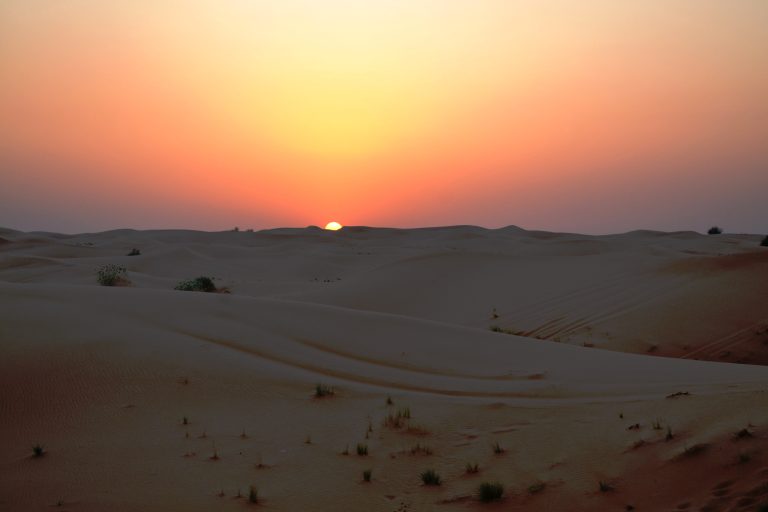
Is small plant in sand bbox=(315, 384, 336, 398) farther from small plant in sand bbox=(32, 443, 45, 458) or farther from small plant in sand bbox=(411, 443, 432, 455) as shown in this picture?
small plant in sand bbox=(32, 443, 45, 458)

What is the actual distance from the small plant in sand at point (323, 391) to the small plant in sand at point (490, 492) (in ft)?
9.39

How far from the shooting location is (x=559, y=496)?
190 inches

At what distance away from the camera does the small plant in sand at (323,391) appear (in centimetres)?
742

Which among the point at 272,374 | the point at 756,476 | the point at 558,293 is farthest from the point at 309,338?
the point at 558,293

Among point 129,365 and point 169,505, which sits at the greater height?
point 129,365

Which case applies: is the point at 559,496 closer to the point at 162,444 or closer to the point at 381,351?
→ the point at 162,444

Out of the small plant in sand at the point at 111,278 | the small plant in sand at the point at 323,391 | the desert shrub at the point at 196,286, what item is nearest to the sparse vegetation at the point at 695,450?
the small plant in sand at the point at 323,391

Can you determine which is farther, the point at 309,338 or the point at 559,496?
the point at 309,338

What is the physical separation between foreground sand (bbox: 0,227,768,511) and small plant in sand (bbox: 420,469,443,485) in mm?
105

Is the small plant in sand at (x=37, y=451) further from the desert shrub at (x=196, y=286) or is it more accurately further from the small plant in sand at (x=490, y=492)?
the desert shrub at (x=196, y=286)

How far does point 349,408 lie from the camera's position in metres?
7.04

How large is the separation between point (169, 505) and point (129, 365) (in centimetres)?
341

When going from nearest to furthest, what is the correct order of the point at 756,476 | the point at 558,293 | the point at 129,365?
the point at 756,476 < the point at 129,365 < the point at 558,293

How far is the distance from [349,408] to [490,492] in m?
2.45
